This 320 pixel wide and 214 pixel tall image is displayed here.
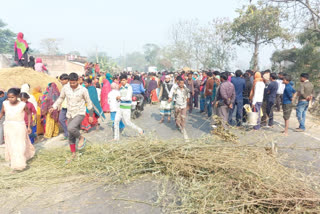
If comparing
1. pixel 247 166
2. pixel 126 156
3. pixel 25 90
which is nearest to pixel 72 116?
pixel 126 156

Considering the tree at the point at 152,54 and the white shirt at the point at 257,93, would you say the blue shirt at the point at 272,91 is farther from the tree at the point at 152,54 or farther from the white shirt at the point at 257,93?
the tree at the point at 152,54

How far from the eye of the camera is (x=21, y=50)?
1041cm

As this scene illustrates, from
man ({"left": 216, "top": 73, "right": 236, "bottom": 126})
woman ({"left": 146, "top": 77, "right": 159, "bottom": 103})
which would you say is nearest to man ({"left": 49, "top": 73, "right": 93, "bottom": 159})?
man ({"left": 216, "top": 73, "right": 236, "bottom": 126})

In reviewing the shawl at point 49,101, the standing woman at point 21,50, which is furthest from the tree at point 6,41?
the shawl at point 49,101

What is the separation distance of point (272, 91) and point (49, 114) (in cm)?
698

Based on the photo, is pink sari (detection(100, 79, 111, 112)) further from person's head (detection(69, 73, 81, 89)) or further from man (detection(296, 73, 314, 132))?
man (detection(296, 73, 314, 132))

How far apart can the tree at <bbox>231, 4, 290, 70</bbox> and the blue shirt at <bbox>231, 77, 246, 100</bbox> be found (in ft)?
40.4

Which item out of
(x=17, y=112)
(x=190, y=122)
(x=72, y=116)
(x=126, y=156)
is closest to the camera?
(x=126, y=156)

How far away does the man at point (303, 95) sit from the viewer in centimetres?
702

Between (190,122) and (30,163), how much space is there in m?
5.62

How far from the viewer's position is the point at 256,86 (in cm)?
719

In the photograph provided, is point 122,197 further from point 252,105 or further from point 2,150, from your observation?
point 252,105

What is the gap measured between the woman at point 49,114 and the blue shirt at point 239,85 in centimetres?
563

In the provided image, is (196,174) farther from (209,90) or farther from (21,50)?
(21,50)
